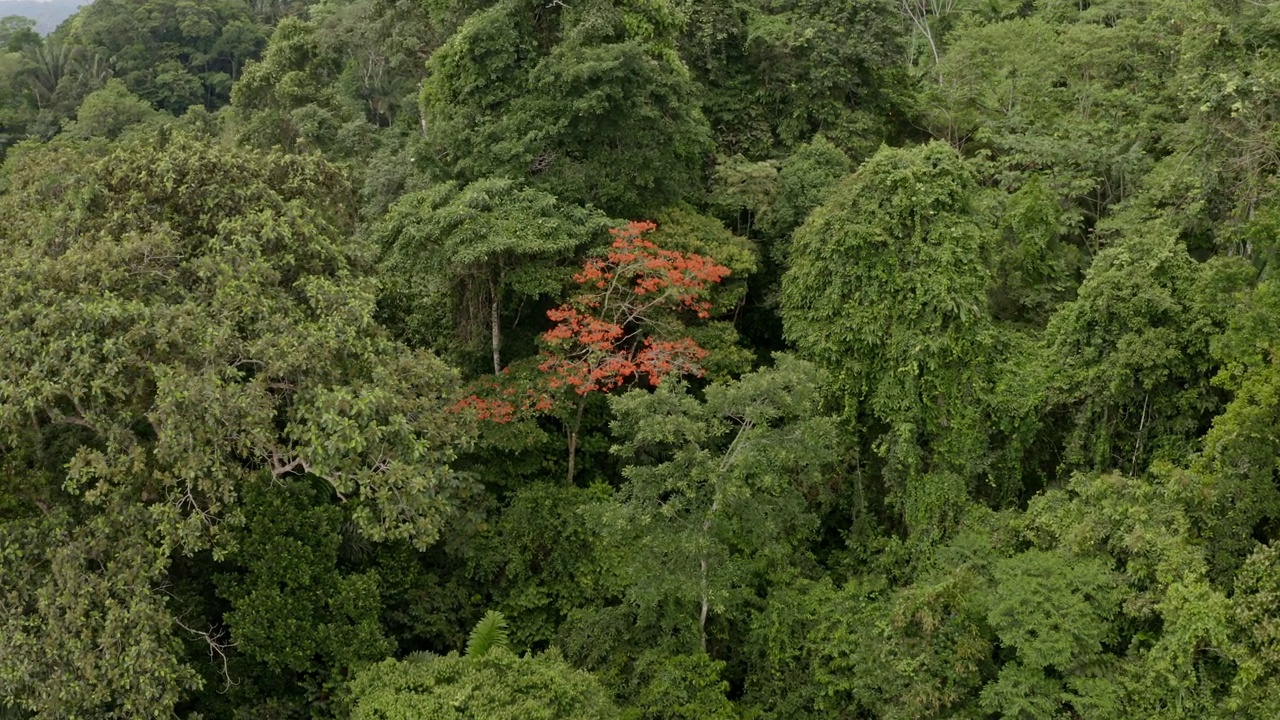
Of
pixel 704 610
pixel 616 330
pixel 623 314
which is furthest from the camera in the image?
pixel 623 314

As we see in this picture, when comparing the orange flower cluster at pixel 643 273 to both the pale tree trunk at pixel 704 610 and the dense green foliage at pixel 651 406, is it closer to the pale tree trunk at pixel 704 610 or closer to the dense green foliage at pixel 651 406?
the dense green foliage at pixel 651 406

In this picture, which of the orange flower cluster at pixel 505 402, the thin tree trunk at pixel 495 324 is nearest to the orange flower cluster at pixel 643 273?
the thin tree trunk at pixel 495 324

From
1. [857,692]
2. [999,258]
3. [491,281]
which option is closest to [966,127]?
[999,258]

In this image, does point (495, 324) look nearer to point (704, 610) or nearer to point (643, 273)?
Result: point (643, 273)

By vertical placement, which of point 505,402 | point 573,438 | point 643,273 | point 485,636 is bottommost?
point 485,636

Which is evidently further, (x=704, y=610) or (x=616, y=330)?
(x=616, y=330)

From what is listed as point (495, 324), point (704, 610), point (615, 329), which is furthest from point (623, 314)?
point (704, 610)
